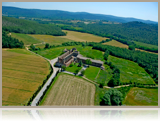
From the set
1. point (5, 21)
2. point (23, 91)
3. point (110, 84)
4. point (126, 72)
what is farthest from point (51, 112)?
point (5, 21)

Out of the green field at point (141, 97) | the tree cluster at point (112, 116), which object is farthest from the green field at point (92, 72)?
the tree cluster at point (112, 116)

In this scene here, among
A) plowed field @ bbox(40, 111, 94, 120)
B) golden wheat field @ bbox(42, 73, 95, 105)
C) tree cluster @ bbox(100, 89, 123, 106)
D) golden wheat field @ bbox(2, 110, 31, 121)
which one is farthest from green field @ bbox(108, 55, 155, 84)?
golden wheat field @ bbox(2, 110, 31, 121)

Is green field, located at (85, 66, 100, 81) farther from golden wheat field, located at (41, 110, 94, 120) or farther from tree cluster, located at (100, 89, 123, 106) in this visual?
golden wheat field, located at (41, 110, 94, 120)

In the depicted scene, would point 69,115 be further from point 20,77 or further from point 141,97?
point 141,97

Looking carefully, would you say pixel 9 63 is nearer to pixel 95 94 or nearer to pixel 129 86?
pixel 95 94

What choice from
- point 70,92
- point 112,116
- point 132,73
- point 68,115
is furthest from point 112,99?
point 132,73

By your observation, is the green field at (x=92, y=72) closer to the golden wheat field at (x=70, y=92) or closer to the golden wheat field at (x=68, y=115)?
the golden wheat field at (x=70, y=92)

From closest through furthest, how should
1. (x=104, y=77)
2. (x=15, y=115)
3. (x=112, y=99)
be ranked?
(x=15, y=115), (x=112, y=99), (x=104, y=77)
